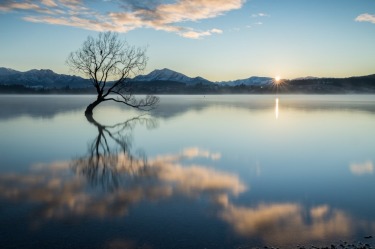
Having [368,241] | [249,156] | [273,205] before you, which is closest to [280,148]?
[249,156]

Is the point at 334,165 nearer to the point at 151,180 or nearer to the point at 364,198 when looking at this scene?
the point at 364,198

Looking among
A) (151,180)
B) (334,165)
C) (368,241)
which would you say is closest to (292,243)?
(368,241)

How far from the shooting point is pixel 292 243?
7.28 meters

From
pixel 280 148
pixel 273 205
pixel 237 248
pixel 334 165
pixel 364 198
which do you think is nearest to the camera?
pixel 237 248

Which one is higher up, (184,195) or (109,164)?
(109,164)

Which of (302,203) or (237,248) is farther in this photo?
(302,203)

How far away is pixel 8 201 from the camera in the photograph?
32.2 feet

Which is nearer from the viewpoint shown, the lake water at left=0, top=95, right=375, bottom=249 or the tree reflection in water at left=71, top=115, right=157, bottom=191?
the lake water at left=0, top=95, right=375, bottom=249

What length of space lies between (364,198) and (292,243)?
16.1 feet

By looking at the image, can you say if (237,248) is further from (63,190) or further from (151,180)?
(63,190)

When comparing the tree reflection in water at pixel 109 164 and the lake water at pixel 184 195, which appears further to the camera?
the tree reflection in water at pixel 109 164

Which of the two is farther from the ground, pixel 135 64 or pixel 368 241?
pixel 135 64

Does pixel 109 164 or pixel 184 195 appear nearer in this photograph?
pixel 184 195

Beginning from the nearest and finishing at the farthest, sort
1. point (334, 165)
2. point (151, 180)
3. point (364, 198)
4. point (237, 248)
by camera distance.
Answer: point (237, 248)
point (364, 198)
point (151, 180)
point (334, 165)
